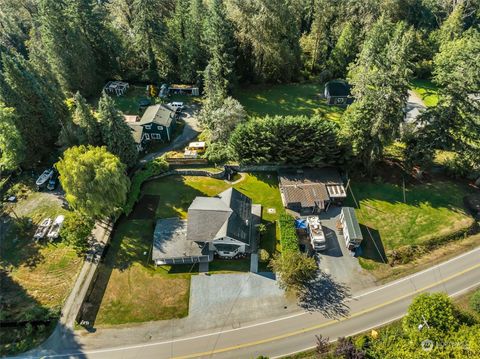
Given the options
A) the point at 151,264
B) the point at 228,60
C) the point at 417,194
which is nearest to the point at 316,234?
the point at 417,194

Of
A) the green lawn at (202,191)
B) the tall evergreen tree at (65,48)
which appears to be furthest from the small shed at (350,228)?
the tall evergreen tree at (65,48)

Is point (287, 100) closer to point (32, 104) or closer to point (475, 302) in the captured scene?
point (32, 104)

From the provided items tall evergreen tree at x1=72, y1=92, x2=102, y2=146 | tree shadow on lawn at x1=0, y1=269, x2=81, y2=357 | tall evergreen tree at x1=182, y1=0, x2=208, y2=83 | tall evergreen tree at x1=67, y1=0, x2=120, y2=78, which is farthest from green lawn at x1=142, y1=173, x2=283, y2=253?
tall evergreen tree at x1=67, y1=0, x2=120, y2=78

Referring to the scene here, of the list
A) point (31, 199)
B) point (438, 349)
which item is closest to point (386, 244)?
point (438, 349)

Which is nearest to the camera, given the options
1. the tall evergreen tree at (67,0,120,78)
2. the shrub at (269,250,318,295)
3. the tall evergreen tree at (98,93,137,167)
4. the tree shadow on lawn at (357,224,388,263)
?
the shrub at (269,250,318,295)

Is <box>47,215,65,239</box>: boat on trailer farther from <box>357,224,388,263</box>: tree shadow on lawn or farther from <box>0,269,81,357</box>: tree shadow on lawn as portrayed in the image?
<box>357,224,388,263</box>: tree shadow on lawn

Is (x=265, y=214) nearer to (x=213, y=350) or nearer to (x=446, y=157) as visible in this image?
(x=213, y=350)

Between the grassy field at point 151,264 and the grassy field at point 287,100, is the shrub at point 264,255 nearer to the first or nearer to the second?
the grassy field at point 151,264
